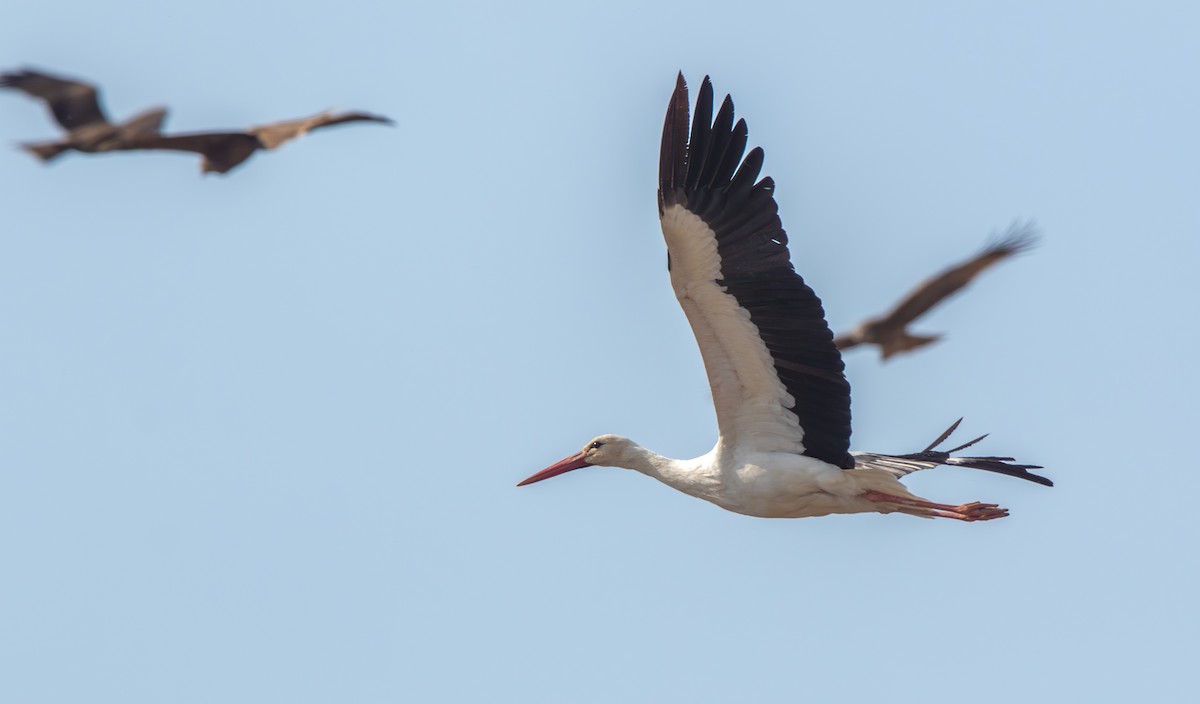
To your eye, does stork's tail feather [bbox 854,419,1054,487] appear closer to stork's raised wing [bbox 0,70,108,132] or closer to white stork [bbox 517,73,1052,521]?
white stork [bbox 517,73,1052,521]

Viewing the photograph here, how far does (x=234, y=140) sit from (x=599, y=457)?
5.85 metres

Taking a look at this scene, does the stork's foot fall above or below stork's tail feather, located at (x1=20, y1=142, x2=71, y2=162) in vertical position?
below

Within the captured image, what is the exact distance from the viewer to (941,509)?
16797 millimetres

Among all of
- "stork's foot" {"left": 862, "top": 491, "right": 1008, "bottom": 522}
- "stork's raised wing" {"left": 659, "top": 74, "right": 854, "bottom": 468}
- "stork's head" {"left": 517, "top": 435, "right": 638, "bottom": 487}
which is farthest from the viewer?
"stork's head" {"left": 517, "top": 435, "right": 638, "bottom": 487}

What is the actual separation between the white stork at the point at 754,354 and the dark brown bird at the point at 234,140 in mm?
3175

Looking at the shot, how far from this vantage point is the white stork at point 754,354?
15711 mm

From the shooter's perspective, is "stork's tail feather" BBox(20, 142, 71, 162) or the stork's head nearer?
"stork's tail feather" BBox(20, 142, 71, 162)

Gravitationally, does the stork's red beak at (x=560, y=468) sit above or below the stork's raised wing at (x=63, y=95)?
below

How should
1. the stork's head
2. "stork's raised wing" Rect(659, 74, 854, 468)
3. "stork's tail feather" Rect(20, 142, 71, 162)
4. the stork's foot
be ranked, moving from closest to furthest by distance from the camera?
"stork's tail feather" Rect(20, 142, 71, 162)
"stork's raised wing" Rect(659, 74, 854, 468)
the stork's foot
the stork's head

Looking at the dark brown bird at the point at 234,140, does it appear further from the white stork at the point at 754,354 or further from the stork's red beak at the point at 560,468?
the stork's red beak at the point at 560,468

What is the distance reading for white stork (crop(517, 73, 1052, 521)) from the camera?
51.5 ft

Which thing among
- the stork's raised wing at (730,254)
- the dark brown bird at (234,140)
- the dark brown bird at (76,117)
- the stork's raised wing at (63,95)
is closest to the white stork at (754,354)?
the stork's raised wing at (730,254)

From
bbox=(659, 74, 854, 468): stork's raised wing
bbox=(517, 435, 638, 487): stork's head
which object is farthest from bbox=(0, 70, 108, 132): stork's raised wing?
bbox=(517, 435, 638, 487): stork's head

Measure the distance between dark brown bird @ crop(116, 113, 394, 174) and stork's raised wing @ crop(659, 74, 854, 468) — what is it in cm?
312
